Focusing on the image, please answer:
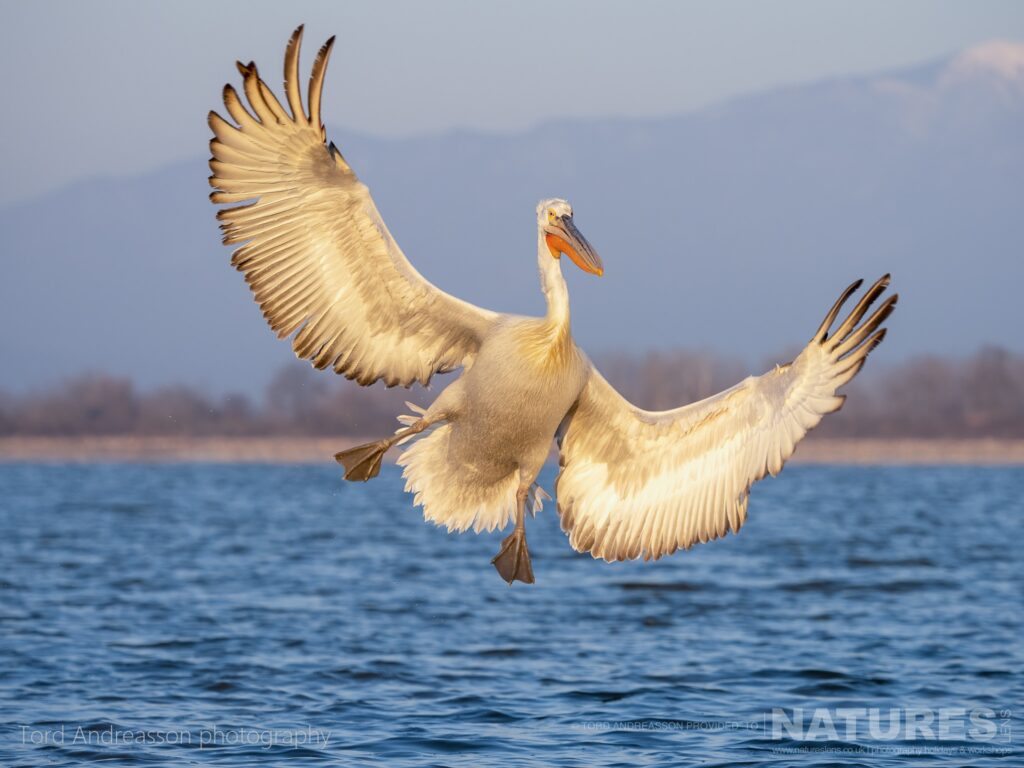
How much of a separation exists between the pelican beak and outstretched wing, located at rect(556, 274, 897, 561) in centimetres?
103

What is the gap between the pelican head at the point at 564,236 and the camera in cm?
848

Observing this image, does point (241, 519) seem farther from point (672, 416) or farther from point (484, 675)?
point (672, 416)

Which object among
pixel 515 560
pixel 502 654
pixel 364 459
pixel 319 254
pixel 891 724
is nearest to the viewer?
pixel 319 254

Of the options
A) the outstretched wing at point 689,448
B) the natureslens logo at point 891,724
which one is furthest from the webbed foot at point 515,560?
the natureslens logo at point 891,724

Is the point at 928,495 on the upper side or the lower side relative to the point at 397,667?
upper

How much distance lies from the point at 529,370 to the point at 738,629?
10533 mm

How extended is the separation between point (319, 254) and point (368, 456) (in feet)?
4.12

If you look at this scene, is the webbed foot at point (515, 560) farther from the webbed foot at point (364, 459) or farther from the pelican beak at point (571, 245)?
the pelican beak at point (571, 245)

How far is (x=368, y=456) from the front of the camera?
9.28 m

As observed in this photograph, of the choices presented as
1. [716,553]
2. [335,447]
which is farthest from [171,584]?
[335,447]

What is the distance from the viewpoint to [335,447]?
11588cm

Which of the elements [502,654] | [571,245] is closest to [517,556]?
[571,245]

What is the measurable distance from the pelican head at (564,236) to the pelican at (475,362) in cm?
1

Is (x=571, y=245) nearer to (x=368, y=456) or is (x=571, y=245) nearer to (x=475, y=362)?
(x=475, y=362)
